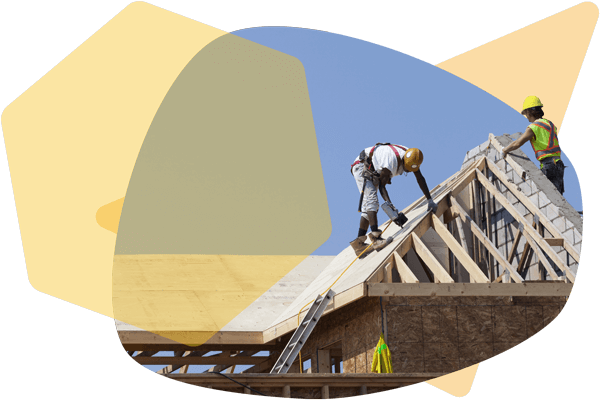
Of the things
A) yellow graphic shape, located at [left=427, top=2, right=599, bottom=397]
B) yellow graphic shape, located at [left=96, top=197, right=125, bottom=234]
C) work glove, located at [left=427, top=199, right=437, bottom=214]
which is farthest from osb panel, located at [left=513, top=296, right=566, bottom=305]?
yellow graphic shape, located at [left=96, top=197, right=125, bottom=234]

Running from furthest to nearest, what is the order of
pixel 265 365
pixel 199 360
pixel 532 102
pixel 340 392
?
pixel 265 365, pixel 199 360, pixel 532 102, pixel 340 392

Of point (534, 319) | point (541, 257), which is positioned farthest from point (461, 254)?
point (541, 257)

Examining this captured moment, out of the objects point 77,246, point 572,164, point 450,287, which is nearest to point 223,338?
point 77,246

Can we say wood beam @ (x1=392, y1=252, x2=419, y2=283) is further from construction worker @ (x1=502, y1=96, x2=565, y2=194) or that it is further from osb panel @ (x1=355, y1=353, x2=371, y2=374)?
construction worker @ (x1=502, y1=96, x2=565, y2=194)

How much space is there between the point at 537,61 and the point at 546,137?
1.25 m

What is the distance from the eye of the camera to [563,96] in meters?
12.9

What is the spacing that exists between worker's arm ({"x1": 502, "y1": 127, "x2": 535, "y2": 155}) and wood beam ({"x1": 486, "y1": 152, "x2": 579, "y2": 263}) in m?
0.25

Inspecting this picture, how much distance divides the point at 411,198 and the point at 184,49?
11.8ft

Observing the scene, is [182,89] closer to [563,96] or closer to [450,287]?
[450,287]

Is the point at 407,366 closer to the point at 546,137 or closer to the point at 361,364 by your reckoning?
the point at 361,364

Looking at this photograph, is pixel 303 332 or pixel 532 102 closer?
pixel 303 332

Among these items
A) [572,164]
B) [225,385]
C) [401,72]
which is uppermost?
[401,72]

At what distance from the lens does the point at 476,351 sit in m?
11.5

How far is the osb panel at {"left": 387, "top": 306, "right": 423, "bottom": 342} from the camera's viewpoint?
37.3ft
